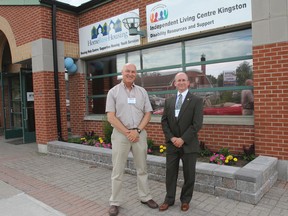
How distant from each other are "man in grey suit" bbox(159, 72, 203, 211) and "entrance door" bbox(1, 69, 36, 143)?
288 inches

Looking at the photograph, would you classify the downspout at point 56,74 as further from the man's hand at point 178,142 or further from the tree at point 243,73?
the man's hand at point 178,142

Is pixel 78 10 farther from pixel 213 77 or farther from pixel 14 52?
pixel 213 77

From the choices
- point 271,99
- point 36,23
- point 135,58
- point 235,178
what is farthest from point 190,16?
point 36,23

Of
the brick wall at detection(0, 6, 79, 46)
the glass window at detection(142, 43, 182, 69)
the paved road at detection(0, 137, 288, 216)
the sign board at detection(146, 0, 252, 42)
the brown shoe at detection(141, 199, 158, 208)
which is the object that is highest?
the brick wall at detection(0, 6, 79, 46)

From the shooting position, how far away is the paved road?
3.77m

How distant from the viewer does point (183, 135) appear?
3.62 metres

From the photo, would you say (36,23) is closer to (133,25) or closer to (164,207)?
(133,25)

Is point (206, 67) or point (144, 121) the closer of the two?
point (144, 121)

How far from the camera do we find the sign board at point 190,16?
526cm

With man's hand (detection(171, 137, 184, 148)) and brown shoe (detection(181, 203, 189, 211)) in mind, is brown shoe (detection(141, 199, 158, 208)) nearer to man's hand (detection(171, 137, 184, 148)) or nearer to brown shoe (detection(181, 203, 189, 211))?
brown shoe (detection(181, 203, 189, 211))

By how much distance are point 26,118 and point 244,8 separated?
7859 millimetres

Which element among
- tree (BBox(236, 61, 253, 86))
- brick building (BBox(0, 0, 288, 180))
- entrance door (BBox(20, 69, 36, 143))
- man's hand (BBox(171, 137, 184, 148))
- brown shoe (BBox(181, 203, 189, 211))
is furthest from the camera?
entrance door (BBox(20, 69, 36, 143))

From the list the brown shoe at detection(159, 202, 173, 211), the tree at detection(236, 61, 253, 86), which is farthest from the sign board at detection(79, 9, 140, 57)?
the brown shoe at detection(159, 202, 173, 211)

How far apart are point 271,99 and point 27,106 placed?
820 centimetres
